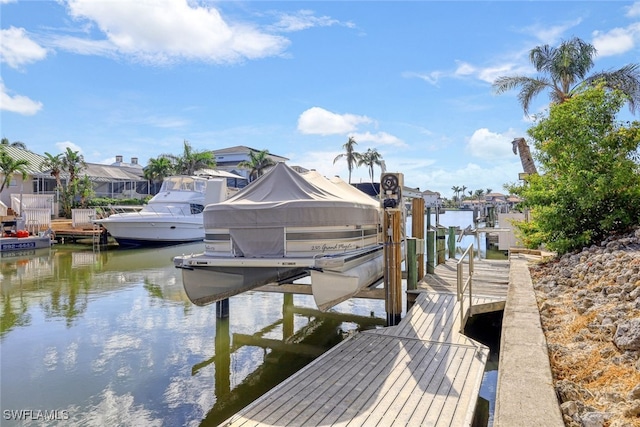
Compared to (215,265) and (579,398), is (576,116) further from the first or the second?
(215,265)

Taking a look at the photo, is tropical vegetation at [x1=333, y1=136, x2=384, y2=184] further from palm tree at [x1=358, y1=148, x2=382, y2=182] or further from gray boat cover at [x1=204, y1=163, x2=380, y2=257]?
gray boat cover at [x1=204, y1=163, x2=380, y2=257]

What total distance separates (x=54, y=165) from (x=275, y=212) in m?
33.4

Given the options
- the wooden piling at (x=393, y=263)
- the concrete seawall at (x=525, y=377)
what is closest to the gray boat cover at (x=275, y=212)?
the wooden piling at (x=393, y=263)

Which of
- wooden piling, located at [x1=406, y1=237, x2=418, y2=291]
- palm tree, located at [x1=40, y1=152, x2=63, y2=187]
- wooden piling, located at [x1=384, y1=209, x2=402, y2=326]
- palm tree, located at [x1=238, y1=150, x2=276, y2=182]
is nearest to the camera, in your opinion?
wooden piling, located at [x1=384, y1=209, x2=402, y2=326]

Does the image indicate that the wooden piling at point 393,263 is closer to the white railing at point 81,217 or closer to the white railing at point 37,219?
the white railing at point 37,219

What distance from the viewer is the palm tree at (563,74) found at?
19750mm

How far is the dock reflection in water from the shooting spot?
545 centimetres

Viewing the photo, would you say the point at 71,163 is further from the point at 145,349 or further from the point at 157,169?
the point at 145,349

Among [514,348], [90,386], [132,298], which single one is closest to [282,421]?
[514,348]

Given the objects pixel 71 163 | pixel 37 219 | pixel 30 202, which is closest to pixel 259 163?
pixel 71 163

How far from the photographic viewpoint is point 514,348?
422 cm
